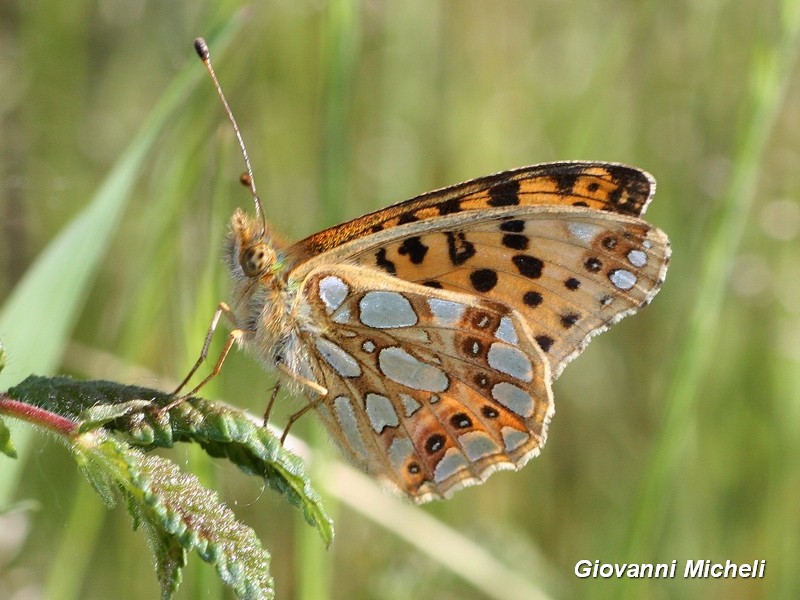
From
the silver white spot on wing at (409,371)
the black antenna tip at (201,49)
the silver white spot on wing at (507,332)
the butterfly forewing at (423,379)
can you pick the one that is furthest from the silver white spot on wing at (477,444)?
the black antenna tip at (201,49)

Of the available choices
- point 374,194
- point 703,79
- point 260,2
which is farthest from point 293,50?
point 703,79

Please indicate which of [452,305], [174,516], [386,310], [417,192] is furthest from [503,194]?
[417,192]

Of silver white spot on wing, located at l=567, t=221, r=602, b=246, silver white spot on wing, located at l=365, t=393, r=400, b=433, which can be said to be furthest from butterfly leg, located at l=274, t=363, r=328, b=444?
silver white spot on wing, located at l=567, t=221, r=602, b=246

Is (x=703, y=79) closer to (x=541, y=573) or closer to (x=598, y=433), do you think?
(x=598, y=433)

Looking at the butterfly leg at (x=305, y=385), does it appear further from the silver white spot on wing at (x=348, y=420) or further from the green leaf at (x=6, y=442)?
the green leaf at (x=6, y=442)

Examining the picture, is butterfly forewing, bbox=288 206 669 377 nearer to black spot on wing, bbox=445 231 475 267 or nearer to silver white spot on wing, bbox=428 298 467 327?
black spot on wing, bbox=445 231 475 267

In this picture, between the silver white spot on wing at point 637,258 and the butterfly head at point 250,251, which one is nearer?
the butterfly head at point 250,251
